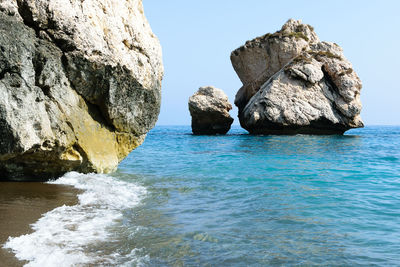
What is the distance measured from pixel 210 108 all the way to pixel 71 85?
35594mm

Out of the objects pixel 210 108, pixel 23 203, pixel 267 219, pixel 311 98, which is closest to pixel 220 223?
pixel 267 219

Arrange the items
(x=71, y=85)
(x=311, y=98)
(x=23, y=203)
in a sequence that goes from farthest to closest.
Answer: (x=311, y=98) < (x=71, y=85) < (x=23, y=203)

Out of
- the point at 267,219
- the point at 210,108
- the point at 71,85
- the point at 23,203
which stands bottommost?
the point at 267,219

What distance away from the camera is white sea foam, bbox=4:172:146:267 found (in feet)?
16.6

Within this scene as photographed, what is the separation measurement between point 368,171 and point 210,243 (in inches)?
433

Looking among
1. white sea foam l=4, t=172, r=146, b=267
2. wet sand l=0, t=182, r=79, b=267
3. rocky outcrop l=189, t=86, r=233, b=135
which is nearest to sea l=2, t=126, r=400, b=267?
white sea foam l=4, t=172, r=146, b=267

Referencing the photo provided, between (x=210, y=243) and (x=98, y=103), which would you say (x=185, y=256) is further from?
(x=98, y=103)

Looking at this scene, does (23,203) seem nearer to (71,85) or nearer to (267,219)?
(71,85)

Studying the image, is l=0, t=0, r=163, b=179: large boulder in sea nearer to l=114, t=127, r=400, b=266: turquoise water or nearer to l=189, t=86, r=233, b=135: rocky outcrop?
l=114, t=127, r=400, b=266: turquoise water

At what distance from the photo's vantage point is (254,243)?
6.05 m

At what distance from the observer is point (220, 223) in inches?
283

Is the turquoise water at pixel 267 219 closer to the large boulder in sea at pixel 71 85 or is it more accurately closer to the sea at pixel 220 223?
the sea at pixel 220 223

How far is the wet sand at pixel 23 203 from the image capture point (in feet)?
19.2

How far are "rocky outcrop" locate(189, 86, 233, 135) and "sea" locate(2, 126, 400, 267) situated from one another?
3254cm
